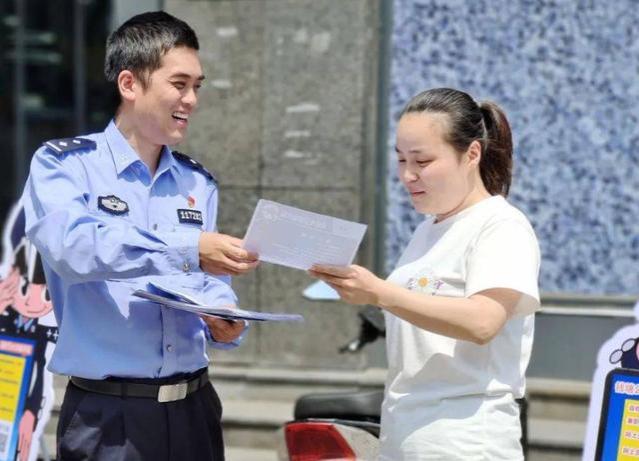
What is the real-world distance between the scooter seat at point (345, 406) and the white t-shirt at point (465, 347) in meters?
1.04

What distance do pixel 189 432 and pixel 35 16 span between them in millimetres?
9385

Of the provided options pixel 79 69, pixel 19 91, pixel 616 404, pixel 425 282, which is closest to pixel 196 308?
pixel 425 282

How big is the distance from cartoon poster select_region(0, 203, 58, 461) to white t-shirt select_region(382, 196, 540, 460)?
1.69 meters

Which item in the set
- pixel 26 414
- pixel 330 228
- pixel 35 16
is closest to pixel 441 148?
pixel 330 228

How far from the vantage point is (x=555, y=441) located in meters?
5.55

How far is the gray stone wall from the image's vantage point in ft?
19.9

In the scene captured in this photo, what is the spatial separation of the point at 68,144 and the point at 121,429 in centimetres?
73

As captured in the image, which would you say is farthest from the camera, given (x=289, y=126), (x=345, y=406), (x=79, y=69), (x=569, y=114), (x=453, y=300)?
(x=79, y=69)

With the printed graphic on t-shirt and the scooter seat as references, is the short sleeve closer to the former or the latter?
the printed graphic on t-shirt

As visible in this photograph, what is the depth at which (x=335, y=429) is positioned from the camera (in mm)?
3432

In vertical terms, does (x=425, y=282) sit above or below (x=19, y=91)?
above

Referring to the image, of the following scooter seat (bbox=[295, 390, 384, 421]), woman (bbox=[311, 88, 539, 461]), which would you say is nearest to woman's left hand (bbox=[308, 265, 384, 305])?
woman (bbox=[311, 88, 539, 461])

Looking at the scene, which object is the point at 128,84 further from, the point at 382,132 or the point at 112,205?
the point at 382,132

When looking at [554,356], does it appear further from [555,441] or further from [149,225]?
[149,225]
